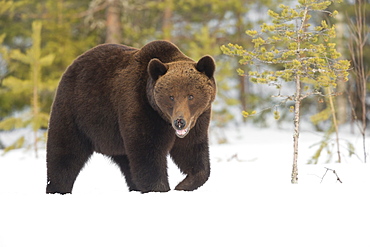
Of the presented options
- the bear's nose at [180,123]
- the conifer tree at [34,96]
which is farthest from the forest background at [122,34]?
the bear's nose at [180,123]

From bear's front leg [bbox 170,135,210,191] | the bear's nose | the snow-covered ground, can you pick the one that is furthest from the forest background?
the bear's nose

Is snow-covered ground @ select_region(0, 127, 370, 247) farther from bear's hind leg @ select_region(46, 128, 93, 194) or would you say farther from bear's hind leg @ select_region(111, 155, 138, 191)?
bear's hind leg @ select_region(111, 155, 138, 191)

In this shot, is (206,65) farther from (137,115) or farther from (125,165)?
(125,165)

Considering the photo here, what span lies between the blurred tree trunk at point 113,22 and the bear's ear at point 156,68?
10309mm

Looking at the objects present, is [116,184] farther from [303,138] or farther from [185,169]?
[303,138]

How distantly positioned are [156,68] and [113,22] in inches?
416

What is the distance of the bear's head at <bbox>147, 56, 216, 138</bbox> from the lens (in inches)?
184

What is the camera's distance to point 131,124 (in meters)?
5.02

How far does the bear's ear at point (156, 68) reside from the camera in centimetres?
479

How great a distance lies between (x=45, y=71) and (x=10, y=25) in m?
2.05

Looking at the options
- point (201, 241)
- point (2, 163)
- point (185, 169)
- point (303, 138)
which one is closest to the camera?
point (201, 241)

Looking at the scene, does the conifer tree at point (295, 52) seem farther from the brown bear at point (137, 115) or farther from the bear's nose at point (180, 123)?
the bear's nose at point (180, 123)

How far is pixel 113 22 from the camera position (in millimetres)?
14984

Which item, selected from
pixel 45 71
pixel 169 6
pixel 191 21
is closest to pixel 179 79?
pixel 169 6
